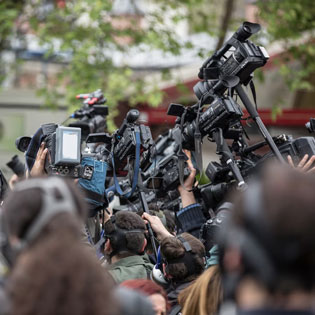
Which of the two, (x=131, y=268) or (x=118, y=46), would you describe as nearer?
(x=131, y=268)

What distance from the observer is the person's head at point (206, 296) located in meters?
3.00

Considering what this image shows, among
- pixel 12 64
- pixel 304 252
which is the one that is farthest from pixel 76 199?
pixel 12 64

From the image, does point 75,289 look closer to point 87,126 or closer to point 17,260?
point 17,260

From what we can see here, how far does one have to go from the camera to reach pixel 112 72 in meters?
12.7

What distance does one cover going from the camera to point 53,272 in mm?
1988

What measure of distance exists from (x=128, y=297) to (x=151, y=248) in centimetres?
295

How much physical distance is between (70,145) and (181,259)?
1.05 m

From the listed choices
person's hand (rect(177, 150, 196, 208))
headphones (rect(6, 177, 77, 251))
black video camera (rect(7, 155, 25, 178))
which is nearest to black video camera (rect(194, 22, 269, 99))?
person's hand (rect(177, 150, 196, 208))

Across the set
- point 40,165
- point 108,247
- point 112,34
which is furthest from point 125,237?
point 112,34

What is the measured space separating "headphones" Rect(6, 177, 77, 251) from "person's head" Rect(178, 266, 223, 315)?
1.05 meters

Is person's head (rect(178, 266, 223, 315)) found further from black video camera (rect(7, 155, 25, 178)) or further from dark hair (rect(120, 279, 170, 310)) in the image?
black video camera (rect(7, 155, 25, 178))

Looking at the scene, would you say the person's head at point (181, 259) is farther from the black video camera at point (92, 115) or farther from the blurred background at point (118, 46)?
the blurred background at point (118, 46)

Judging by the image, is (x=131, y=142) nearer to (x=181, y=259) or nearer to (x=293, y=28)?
(x=181, y=259)

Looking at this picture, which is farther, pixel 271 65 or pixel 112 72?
pixel 271 65
